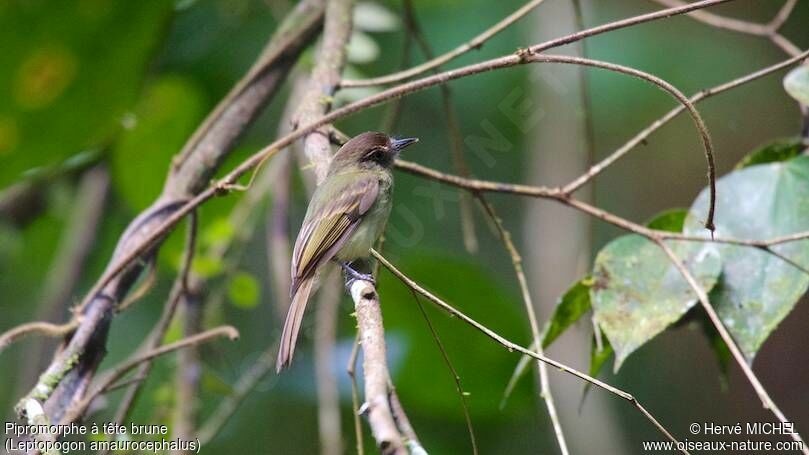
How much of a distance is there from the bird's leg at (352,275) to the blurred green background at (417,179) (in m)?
1.02

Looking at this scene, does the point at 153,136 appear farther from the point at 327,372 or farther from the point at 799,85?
the point at 799,85

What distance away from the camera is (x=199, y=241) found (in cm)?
396

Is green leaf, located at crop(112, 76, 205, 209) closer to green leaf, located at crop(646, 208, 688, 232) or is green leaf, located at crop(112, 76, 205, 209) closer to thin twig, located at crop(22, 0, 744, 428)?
thin twig, located at crop(22, 0, 744, 428)

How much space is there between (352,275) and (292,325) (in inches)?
8.1

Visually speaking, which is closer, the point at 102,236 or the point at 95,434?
the point at 95,434

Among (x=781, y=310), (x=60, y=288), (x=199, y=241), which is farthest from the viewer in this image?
(x=60, y=288)

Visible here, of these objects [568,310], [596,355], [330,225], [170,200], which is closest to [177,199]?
[170,200]

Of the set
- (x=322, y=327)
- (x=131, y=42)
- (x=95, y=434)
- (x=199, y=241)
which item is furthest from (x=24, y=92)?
(x=95, y=434)

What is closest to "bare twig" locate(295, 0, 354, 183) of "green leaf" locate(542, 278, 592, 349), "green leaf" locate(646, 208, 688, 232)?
"green leaf" locate(542, 278, 592, 349)

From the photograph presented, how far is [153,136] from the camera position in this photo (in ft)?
14.0

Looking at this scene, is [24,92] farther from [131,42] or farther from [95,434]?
[95,434]

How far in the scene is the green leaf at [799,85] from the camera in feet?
8.58

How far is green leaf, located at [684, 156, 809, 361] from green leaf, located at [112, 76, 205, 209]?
2.49m

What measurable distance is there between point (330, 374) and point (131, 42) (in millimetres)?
1548
